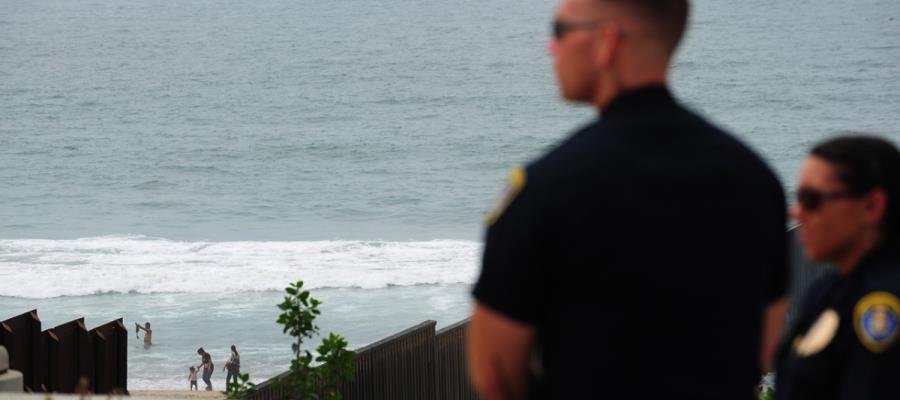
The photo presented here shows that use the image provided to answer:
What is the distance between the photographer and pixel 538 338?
5.56ft

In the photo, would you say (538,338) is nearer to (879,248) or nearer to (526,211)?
(526,211)

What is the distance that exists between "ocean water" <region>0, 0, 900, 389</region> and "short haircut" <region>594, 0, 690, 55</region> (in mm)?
17703

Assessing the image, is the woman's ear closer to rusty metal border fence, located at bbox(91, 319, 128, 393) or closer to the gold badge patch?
the gold badge patch

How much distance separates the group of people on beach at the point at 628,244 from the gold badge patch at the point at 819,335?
0.38 m

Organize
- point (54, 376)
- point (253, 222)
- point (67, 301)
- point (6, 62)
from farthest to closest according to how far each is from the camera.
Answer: point (6, 62) < point (253, 222) < point (67, 301) < point (54, 376)

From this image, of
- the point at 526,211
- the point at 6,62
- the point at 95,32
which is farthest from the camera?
the point at 95,32

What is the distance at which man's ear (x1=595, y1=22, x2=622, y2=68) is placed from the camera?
1710mm

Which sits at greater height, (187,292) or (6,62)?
(6,62)

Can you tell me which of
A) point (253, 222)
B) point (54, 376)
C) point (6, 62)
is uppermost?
point (6, 62)

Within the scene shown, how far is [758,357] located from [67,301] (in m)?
26.7

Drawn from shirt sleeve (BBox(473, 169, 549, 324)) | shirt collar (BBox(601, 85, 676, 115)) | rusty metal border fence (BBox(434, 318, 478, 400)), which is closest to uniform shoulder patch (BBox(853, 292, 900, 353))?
shirt collar (BBox(601, 85, 676, 115))

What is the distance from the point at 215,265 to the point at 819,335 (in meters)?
30.5

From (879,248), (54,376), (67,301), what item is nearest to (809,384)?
(879,248)

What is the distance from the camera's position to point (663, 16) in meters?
1.73
